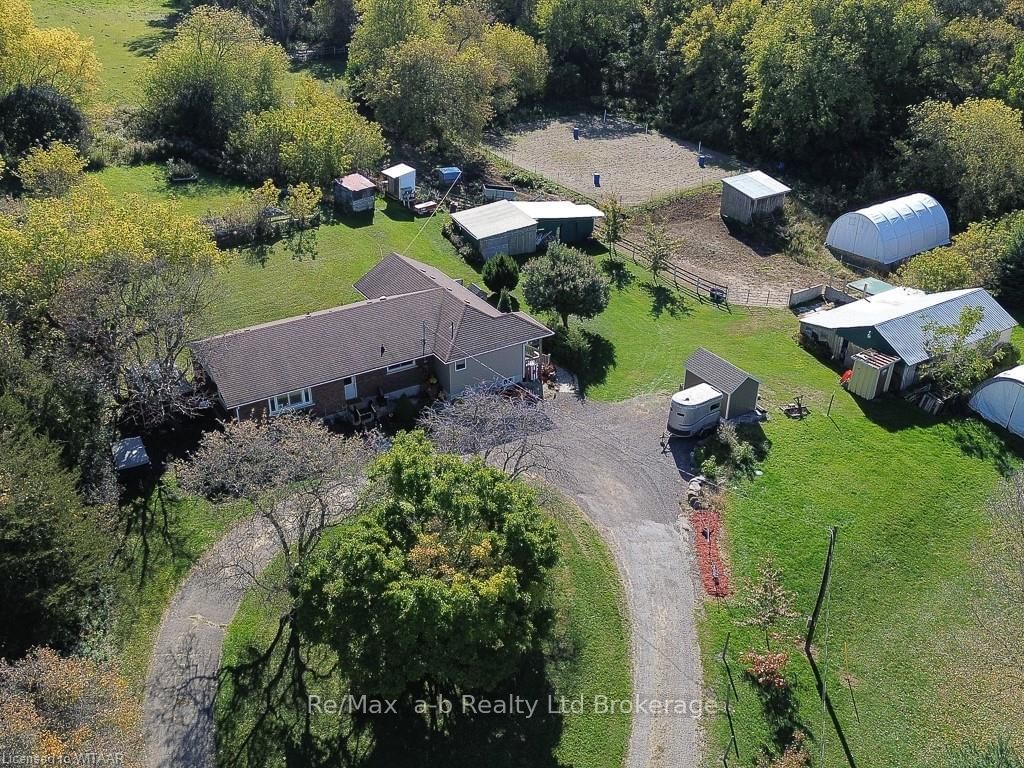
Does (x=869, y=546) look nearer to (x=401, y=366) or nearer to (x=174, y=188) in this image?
(x=401, y=366)

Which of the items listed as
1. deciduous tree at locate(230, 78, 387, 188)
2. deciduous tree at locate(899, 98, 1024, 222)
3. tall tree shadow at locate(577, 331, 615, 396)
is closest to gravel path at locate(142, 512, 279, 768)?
tall tree shadow at locate(577, 331, 615, 396)

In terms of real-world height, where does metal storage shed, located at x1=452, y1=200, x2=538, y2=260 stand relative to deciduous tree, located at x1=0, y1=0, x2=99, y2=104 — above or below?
below

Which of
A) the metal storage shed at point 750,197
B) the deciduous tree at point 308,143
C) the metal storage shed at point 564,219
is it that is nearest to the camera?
the metal storage shed at point 564,219

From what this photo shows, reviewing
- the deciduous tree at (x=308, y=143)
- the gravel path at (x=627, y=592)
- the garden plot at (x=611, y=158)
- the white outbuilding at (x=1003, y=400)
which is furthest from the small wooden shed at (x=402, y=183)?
the white outbuilding at (x=1003, y=400)

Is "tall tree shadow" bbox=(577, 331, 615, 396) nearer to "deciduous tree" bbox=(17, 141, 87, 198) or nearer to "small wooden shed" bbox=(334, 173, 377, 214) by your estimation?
"small wooden shed" bbox=(334, 173, 377, 214)

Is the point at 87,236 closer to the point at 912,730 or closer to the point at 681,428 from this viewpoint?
the point at 681,428

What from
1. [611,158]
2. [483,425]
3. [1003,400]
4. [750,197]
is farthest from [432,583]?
[611,158]

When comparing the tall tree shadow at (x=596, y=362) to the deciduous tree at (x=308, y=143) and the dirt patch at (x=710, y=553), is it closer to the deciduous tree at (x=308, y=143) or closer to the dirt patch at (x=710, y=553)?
the dirt patch at (x=710, y=553)

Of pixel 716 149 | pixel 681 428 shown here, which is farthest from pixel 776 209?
pixel 681 428
